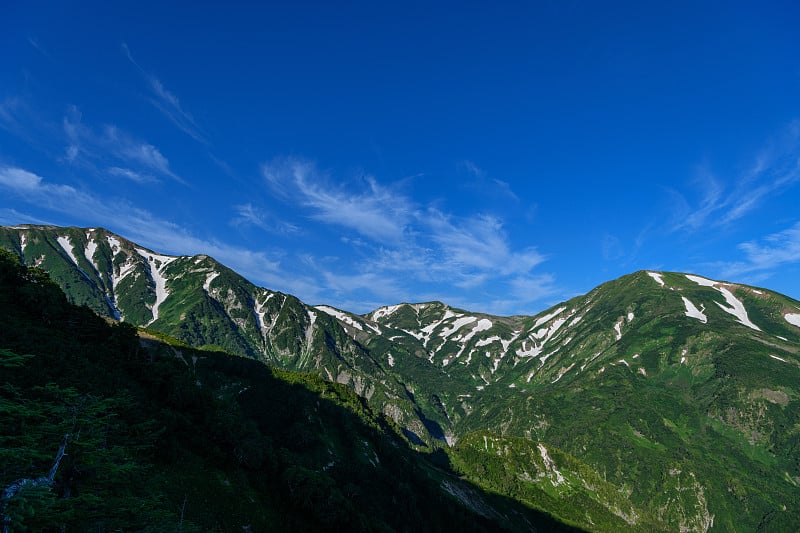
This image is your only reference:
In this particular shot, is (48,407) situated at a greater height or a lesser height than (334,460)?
greater

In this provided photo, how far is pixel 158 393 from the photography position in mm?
68625

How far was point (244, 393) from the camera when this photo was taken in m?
124

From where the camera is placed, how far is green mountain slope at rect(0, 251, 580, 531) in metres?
24.5

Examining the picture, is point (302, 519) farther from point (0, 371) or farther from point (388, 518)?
point (388, 518)

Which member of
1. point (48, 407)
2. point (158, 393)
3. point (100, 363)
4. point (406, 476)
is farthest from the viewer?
point (406, 476)

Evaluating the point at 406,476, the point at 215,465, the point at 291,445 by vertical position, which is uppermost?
the point at 215,465

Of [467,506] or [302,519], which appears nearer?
[302,519]

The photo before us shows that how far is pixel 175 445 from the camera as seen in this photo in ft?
178

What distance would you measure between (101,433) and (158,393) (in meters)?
43.9

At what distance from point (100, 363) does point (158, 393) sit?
10.1 m

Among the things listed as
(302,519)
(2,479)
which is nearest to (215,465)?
(302,519)

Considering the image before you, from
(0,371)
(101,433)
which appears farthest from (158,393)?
(101,433)

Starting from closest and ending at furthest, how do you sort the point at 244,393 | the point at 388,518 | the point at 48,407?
the point at 48,407 → the point at 388,518 → the point at 244,393

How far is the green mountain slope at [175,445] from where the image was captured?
24.5 metres
